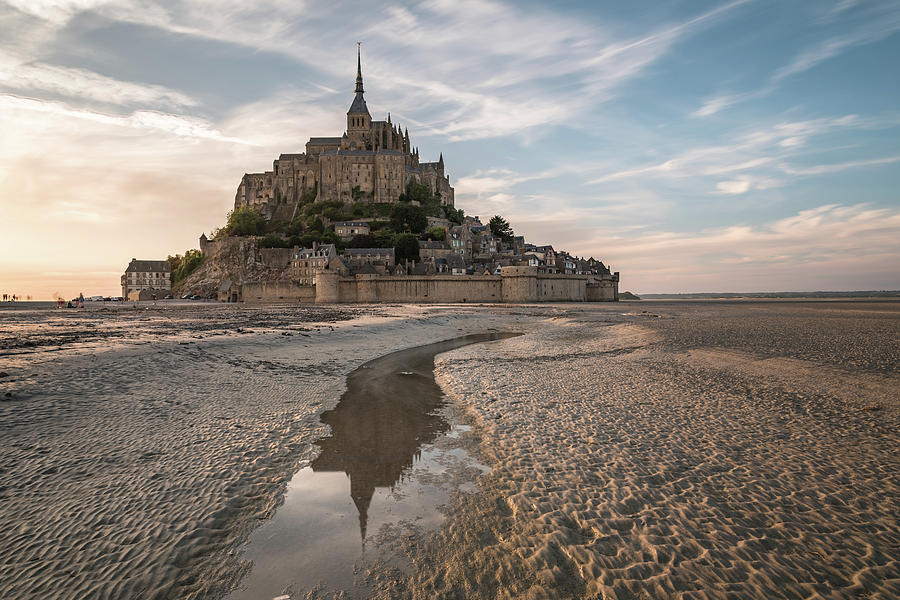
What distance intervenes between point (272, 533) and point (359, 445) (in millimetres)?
2624

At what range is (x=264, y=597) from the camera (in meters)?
3.42

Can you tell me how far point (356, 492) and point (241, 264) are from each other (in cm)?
7434

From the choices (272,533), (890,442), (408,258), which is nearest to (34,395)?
(272,533)

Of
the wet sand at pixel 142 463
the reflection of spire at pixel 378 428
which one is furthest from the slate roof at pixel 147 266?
the reflection of spire at pixel 378 428

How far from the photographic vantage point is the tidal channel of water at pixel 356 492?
148 inches

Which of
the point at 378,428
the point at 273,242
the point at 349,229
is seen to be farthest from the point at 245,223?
the point at 378,428

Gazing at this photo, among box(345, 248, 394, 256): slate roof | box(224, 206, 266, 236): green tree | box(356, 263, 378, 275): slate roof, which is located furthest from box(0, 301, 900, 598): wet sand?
box(224, 206, 266, 236): green tree

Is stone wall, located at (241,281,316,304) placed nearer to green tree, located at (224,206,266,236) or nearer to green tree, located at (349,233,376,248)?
green tree, located at (349,233,376,248)

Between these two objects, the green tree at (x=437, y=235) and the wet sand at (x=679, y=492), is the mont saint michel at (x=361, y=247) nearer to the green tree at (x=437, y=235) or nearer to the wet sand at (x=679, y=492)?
the green tree at (x=437, y=235)

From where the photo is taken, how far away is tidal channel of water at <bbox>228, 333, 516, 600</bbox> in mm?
3766

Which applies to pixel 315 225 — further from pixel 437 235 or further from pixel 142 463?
pixel 142 463

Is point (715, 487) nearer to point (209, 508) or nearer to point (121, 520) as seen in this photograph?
point (209, 508)

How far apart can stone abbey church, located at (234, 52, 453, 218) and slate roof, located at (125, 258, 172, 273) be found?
2058 cm

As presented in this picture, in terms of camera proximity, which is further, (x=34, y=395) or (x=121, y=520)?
(x=34, y=395)
